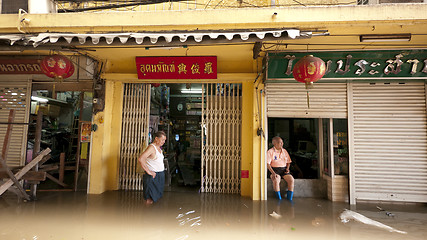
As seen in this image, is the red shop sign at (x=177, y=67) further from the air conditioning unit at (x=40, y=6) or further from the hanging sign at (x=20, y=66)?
the hanging sign at (x=20, y=66)

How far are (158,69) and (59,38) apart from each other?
2125 mm

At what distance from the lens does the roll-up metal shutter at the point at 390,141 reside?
4875 millimetres

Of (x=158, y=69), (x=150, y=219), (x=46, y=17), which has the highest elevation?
(x=46, y=17)

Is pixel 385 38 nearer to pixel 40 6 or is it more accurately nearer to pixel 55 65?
pixel 55 65

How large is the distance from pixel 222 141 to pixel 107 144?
3.01 m

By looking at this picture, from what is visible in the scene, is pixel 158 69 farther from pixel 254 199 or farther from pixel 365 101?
pixel 365 101

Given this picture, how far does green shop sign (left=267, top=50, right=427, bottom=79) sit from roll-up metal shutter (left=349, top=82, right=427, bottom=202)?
0.38 meters

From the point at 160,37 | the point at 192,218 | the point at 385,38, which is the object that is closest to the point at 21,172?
the point at 192,218

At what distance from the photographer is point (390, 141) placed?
4980 millimetres

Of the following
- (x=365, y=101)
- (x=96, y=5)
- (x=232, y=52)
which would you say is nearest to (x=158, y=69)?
(x=232, y=52)

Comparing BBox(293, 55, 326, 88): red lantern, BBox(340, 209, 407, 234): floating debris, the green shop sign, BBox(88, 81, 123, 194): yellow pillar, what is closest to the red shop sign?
BBox(88, 81, 123, 194): yellow pillar

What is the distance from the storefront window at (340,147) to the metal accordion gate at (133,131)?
15.8 feet

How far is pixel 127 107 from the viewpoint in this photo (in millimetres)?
5988

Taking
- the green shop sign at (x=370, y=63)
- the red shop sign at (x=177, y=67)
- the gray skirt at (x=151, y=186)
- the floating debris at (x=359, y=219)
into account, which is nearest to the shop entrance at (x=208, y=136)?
the red shop sign at (x=177, y=67)
